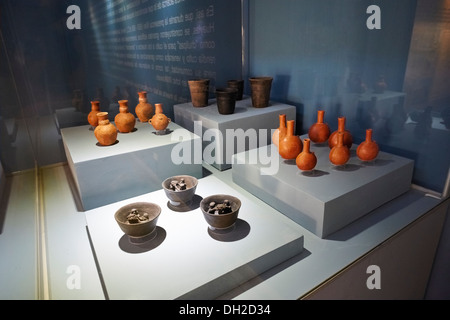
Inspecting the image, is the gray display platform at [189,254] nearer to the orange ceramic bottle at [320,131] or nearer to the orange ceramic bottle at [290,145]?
the orange ceramic bottle at [290,145]

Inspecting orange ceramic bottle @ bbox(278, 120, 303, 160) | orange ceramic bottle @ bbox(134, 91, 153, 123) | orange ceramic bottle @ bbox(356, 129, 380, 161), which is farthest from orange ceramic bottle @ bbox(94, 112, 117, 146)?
orange ceramic bottle @ bbox(356, 129, 380, 161)

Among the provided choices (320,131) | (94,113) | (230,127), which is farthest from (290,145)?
(94,113)

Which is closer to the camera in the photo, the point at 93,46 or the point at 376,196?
the point at 376,196

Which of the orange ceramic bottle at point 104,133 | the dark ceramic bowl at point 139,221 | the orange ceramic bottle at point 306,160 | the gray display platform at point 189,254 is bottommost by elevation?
the gray display platform at point 189,254

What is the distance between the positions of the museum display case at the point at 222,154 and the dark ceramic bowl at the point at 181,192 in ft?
0.04

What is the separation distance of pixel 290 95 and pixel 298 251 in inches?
46.8

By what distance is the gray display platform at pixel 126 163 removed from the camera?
145 centimetres

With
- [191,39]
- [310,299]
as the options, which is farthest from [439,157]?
[191,39]

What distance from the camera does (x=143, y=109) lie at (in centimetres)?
192

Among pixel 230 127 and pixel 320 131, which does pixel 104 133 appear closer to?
pixel 230 127

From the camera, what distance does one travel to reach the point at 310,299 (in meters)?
1.02

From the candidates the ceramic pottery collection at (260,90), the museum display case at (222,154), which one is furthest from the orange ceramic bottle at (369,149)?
the ceramic pottery collection at (260,90)
